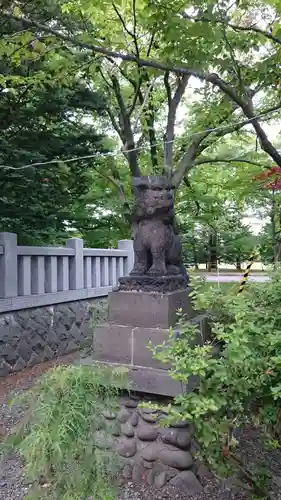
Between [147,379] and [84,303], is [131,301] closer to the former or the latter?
[147,379]

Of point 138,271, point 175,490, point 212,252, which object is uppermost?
point 212,252

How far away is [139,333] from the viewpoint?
9.07ft

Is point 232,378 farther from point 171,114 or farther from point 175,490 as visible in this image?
point 171,114

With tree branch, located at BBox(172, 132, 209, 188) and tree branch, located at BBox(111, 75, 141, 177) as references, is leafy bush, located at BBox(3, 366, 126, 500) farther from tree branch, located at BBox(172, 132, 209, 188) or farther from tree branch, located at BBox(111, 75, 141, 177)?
tree branch, located at BBox(172, 132, 209, 188)

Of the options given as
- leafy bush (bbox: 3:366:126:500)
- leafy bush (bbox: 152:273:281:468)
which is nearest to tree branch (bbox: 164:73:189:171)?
leafy bush (bbox: 152:273:281:468)

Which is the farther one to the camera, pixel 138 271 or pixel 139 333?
pixel 138 271

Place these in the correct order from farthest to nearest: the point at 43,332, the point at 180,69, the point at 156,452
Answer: the point at 43,332, the point at 180,69, the point at 156,452

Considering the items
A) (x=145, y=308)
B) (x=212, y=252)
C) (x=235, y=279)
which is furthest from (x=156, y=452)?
(x=212, y=252)

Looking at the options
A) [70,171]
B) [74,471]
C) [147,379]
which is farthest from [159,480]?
[70,171]

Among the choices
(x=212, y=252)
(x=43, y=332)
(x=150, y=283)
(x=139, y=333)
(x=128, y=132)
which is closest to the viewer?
(x=139, y=333)

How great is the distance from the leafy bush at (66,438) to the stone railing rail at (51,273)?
317cm

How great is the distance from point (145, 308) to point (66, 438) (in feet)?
4.71

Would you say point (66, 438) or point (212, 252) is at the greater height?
point (212, 252)

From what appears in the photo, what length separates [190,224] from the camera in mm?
12367
